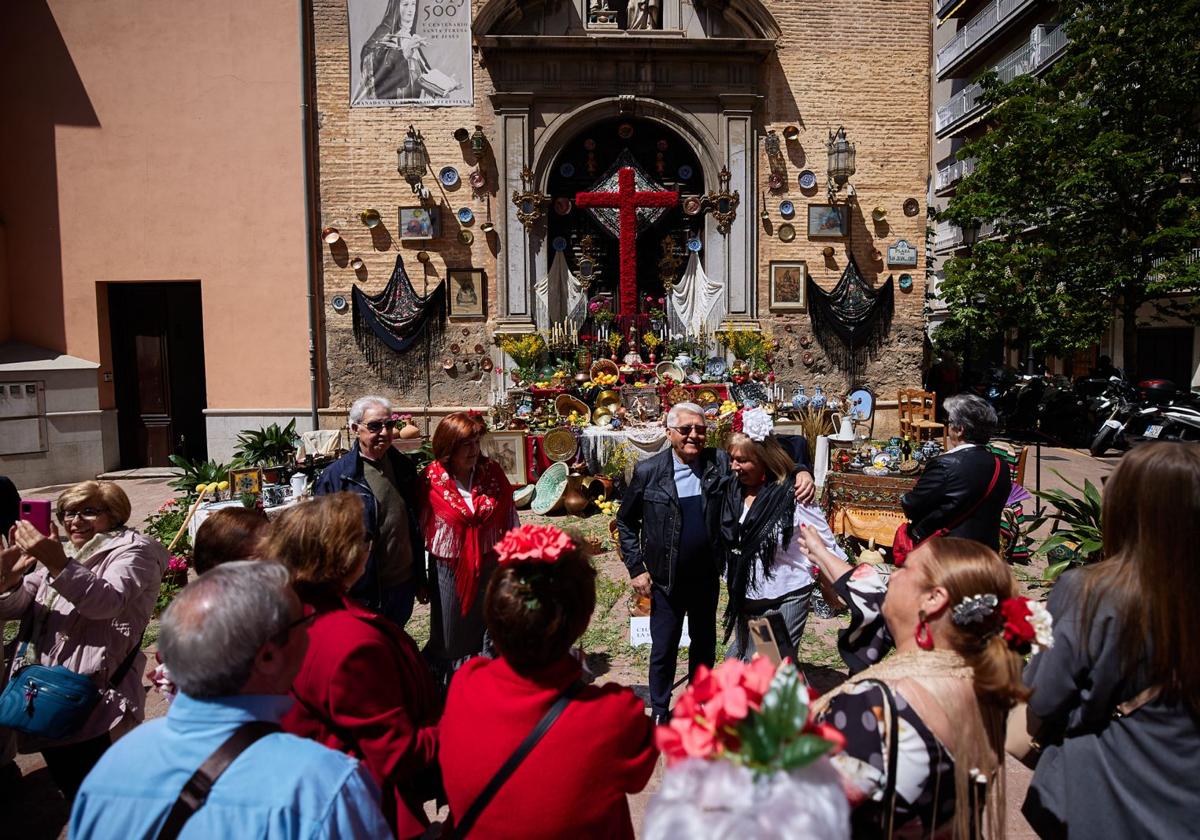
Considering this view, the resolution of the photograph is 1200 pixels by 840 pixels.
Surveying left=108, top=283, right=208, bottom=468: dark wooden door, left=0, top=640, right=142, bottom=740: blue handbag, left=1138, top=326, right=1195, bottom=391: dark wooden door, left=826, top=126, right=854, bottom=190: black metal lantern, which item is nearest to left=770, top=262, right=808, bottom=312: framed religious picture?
left=826, top=126, right=854, bottom=190: black metal lantern

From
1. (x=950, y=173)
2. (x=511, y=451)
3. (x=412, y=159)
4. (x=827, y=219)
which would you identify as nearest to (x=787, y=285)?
(x=827, y=219)

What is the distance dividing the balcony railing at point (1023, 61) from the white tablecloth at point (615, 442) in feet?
48.6

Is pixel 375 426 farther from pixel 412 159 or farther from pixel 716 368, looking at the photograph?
pixel 412 159

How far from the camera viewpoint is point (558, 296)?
12.6 m

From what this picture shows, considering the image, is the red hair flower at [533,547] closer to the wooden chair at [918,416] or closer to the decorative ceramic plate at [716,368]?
the decorative ceramic plate at [716,368]

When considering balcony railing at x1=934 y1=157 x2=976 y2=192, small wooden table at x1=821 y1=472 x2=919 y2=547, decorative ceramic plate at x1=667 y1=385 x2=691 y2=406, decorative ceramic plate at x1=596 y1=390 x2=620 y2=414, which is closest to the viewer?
small wooden table at x1=821 y1=472 x2=919 y2=547

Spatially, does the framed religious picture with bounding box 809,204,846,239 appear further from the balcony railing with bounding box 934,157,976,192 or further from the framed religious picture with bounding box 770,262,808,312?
the balcony railing with bounding box 934,157,976,192

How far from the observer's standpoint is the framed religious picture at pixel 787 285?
1245 cm

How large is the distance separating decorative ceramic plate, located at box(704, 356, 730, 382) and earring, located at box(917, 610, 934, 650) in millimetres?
9473

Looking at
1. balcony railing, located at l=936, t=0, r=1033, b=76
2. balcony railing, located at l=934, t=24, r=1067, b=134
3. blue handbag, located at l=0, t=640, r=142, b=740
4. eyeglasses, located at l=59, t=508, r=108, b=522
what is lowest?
blue handbag, located at l=0, t=640, r=142, b=740

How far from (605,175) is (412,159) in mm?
3275

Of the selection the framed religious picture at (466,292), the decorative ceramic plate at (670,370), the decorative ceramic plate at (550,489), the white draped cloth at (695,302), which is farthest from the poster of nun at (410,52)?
the decorative ceramic plate at (550,489)

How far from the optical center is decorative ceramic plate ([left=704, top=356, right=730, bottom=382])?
11212mm

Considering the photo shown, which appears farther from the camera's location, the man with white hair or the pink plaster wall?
the pink plaster wall
